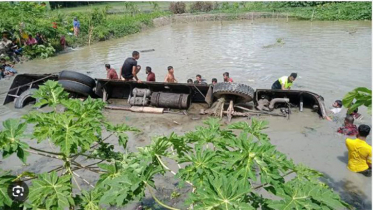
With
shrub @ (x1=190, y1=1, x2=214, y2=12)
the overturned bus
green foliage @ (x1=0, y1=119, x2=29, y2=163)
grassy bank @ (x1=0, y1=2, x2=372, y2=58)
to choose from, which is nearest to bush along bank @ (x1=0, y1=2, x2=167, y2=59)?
grassy bank @ (x1=0, y1=2, x2=372, y2=58)

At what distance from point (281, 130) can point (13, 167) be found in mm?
6885

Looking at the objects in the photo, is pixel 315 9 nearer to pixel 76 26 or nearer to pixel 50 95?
pixel 76 26

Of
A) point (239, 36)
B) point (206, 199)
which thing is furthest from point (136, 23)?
point (206, 199)

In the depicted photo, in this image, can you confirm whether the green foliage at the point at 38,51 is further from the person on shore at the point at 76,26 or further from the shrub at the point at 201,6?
the shrub at the point at 201,6

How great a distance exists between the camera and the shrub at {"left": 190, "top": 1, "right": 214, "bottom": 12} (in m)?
44.3

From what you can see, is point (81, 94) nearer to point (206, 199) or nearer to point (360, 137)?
point (360, 137)

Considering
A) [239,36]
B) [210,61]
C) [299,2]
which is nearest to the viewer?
[210,61]

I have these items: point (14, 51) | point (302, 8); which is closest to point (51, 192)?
point (14, 51)

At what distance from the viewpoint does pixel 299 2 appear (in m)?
40.8

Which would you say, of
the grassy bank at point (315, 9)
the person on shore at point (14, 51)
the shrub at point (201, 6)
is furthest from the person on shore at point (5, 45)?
the shrub at point (201, 6)

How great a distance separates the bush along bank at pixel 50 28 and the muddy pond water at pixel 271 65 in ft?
3.14

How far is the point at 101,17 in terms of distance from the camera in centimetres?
2697

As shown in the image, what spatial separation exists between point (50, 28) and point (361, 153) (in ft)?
64.7

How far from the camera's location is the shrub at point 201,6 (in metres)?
44.3
